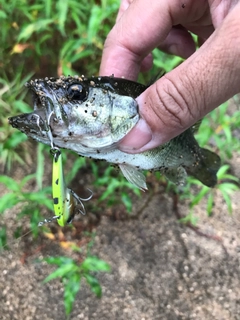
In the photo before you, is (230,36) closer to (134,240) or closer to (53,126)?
(53,126)

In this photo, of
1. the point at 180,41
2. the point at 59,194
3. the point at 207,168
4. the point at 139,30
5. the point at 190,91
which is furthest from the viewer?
the point at 180,41

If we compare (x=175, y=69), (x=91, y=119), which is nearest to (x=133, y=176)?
(x=91, y=119)

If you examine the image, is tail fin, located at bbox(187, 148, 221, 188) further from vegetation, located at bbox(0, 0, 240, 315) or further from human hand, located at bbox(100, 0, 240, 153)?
human hand, located at bbox(100, 0, 240, 153)

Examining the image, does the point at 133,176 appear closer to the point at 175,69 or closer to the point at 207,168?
the point at 175,69

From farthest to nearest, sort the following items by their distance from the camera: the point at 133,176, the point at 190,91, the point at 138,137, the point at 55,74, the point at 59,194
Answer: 1. the point at 55,74
2. the point at 133,176
3. the point at 138,137
4. the point at 190,91
5. the point at 59,194

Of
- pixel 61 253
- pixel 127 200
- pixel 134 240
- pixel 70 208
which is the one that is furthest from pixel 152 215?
pixel 70 208

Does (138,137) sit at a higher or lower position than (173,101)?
lower

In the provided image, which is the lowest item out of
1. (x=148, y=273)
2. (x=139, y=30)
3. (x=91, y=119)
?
(x=148, y=273)
